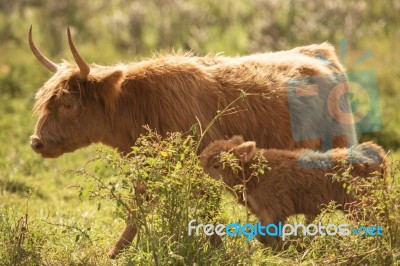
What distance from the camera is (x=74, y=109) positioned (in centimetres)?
704

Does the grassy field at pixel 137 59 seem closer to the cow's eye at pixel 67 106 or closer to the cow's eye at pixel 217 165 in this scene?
the cow's eye at pixel 217 165

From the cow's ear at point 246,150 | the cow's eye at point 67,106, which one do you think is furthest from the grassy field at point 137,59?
the cow's eye at point 67,106

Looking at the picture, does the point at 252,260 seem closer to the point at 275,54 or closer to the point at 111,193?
the point at 111,193

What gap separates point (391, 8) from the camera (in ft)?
56.6

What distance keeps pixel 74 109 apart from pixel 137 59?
6144 millimetres

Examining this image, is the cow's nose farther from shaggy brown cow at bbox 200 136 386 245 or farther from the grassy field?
shaggy brown cow at bbox 200 136 386 245

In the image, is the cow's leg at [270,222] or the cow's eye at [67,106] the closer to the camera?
the cow's leg at [270,222]

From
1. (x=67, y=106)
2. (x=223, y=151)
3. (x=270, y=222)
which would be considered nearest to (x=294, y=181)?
(x=270, y=222)

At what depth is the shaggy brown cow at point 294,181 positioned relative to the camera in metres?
6.30

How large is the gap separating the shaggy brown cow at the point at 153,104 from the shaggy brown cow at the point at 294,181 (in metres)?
0.62

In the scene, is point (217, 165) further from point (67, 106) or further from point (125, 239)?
point (67, 106)

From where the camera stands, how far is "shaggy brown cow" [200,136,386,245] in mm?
6305

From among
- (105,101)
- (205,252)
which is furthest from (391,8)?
(205,252)

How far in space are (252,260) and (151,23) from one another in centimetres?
1160
